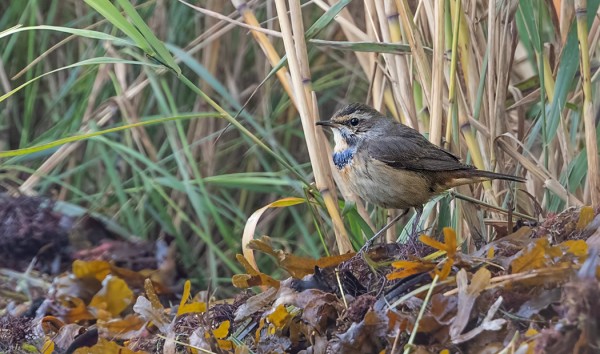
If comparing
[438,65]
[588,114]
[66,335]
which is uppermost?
[438,65]

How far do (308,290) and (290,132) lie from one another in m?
2.71

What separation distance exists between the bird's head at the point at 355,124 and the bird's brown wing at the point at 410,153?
64 mm

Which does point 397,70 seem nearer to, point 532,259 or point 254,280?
point 254,280

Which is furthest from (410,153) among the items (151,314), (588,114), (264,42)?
(151,314)

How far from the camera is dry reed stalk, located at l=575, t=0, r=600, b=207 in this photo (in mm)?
2828

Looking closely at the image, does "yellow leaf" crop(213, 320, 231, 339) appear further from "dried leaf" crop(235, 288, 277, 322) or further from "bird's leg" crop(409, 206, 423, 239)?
"bird's leg" crop(409, 206, 423, 239)

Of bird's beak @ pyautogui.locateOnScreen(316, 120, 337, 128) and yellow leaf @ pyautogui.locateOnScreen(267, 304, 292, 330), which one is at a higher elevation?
bird's beak @ pyautogui.locateOnScreen(316, 120, 337, 128)

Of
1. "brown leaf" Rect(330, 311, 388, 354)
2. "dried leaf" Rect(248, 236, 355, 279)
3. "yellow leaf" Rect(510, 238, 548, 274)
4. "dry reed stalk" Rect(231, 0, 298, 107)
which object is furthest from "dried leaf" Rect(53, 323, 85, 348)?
"yellow leaf" Rect(510, 238, 548, 274)

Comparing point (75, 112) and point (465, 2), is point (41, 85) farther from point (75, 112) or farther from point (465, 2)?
point (465, 2)

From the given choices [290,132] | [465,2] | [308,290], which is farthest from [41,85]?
[308,290]

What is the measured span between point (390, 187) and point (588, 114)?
2.81ft

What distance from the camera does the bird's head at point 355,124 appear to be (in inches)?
146

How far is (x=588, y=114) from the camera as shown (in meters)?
2.87

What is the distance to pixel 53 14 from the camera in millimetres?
5152
